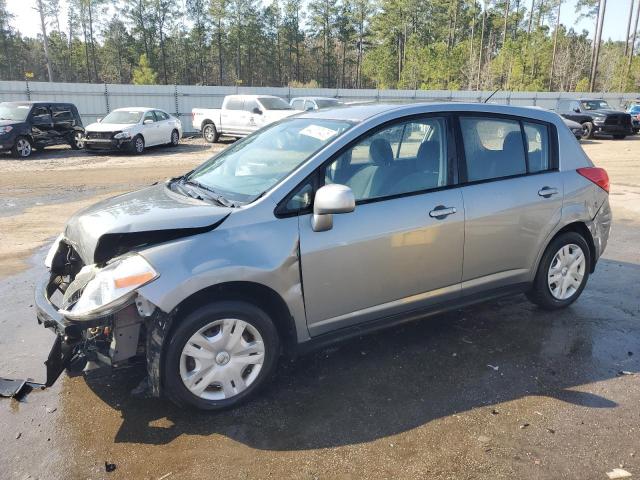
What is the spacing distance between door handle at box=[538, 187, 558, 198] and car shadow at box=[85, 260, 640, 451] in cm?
112

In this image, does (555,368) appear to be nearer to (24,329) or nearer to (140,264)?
(140,264)

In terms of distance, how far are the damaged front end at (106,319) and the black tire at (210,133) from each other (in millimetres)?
20413

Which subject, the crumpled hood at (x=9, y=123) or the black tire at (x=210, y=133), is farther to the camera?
the black tire at (x=210, y=133)

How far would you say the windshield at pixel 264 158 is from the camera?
351 cm

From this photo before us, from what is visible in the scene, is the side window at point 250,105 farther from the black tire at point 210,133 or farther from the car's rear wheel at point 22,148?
the car's rear wheel at point 22,148

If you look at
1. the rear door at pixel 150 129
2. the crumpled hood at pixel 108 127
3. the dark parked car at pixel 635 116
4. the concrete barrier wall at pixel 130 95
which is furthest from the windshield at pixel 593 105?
the crumpled hood at pixel 108 127

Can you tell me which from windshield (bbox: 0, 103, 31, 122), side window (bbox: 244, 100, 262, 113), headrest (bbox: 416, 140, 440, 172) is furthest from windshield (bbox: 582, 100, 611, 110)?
headrest (bbox: 416, 140, 440, 172)

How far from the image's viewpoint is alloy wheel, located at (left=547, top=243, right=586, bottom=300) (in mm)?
4613

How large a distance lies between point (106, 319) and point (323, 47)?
77718 mm

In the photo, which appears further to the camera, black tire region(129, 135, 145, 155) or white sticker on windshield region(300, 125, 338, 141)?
black tire region(129, 135, 145, 155)

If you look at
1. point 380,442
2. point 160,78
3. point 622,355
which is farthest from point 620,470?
point 160,78

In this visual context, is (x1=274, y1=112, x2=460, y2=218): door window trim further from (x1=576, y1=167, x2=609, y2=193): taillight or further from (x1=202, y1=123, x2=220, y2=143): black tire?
(x1=202, y1=123, x2=220, y2=143): black tire

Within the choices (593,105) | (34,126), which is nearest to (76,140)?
(34,126)

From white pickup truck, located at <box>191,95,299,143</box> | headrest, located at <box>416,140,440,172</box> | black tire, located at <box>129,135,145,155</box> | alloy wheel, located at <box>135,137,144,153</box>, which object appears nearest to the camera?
headrest, located at <box>416,140,440,172</box>
